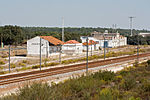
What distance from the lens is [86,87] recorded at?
1104 centimetres

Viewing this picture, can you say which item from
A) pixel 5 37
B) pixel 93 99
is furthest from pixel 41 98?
pixel 5 37

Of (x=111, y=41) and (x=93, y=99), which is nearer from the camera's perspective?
(x=93, y=99)

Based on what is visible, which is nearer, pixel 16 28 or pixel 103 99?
pixel 103 99

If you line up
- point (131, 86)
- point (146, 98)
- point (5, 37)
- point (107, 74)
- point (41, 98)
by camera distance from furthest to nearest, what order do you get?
point (5, 37), point (107, 74), point (131, 86), point (146, 98), point (41, 98)

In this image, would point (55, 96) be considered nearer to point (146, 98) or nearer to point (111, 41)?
point (146, 98)

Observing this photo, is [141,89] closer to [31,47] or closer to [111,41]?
[31,47]

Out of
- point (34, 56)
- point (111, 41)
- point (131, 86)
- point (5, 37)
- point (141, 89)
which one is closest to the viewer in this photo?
point (141, 89)

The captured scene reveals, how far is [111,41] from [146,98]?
250 ft

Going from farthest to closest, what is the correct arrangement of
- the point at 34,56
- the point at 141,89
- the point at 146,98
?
1. the point at 34,56
2. the point at 141,89
3. the point at 146,98

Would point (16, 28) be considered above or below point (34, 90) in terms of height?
above

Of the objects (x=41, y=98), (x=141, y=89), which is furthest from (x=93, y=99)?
(x=141, y=89)

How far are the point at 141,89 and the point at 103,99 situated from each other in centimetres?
392

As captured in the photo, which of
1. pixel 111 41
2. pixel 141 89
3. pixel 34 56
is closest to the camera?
pixel 141 89

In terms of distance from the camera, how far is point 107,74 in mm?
14875
